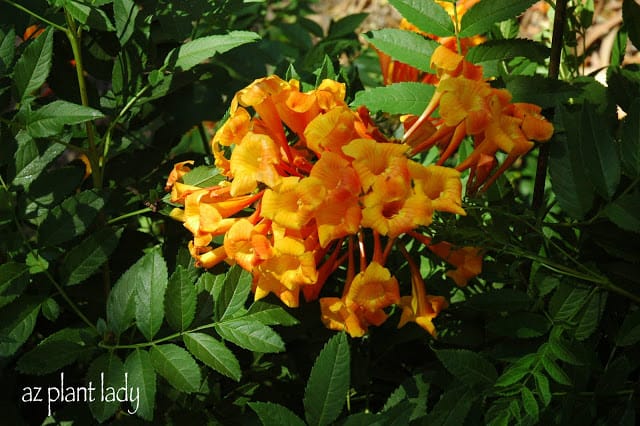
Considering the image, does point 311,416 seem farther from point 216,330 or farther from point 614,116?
point 614,116

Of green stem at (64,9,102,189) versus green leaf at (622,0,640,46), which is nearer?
green stem at (64,9,102,189)

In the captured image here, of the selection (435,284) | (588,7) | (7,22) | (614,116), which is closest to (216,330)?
(435,284)

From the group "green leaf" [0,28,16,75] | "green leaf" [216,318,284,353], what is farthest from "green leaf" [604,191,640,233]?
"green leaf" [0,28,16,75]

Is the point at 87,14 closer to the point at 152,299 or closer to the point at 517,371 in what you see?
the point at 152,299

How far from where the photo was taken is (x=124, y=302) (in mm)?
1370

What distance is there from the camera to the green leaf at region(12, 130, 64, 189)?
1.42m

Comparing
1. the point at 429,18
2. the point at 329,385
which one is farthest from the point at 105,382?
the point at 429,18

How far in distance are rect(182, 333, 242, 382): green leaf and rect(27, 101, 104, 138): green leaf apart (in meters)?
0.45

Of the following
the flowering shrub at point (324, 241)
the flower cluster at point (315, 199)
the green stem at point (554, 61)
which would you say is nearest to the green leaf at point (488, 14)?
the flowering shrub at point (324, 241)

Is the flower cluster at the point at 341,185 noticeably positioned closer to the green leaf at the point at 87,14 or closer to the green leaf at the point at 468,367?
the green leaf at the point at 468,367

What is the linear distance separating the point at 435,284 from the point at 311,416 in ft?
1.73

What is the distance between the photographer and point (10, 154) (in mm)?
1404

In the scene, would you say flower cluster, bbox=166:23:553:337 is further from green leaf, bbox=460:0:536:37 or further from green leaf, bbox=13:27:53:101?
green leaf, bbox=13:27:53:101

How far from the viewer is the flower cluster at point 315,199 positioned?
112cm
